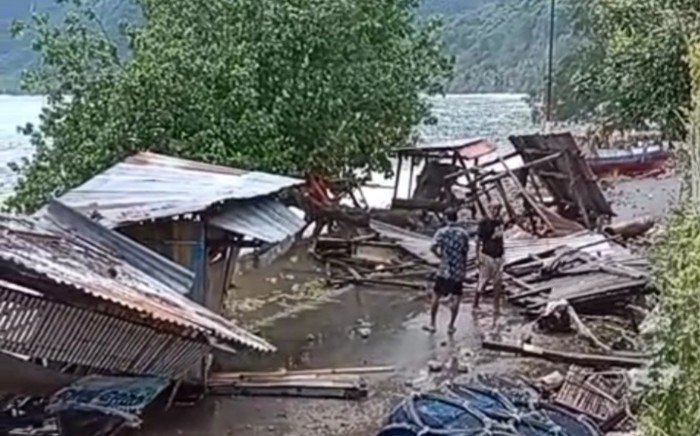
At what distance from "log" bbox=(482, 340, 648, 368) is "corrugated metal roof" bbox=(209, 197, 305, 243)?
9.68 feet

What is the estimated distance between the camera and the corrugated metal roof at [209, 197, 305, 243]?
11523mm

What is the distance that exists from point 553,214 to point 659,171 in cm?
1413

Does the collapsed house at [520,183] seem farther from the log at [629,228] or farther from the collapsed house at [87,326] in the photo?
the collapsed house at [87,326]

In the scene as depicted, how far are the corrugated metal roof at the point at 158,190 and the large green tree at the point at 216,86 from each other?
8.73ft

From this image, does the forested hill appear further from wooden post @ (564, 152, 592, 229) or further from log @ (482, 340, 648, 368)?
log @ (482, 340, 648, 368)

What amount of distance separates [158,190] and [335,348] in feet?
10.6

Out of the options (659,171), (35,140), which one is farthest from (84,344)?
(659,171)

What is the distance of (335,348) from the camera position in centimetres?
1381

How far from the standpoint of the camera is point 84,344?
767 cm

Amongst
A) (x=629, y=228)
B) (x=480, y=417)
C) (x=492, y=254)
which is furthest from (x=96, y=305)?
(x=629, y=228)

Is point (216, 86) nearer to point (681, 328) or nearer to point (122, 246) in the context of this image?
point (122, 246)

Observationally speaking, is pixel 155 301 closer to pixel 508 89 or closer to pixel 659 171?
pixel 659 171

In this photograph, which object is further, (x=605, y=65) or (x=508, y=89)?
(x=508, y=89)

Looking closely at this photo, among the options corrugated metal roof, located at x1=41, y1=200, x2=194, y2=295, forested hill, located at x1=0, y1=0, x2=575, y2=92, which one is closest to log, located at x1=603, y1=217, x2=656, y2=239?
corrugated metal roof, located at x1=41, y1=200, x2=194, y2=295
